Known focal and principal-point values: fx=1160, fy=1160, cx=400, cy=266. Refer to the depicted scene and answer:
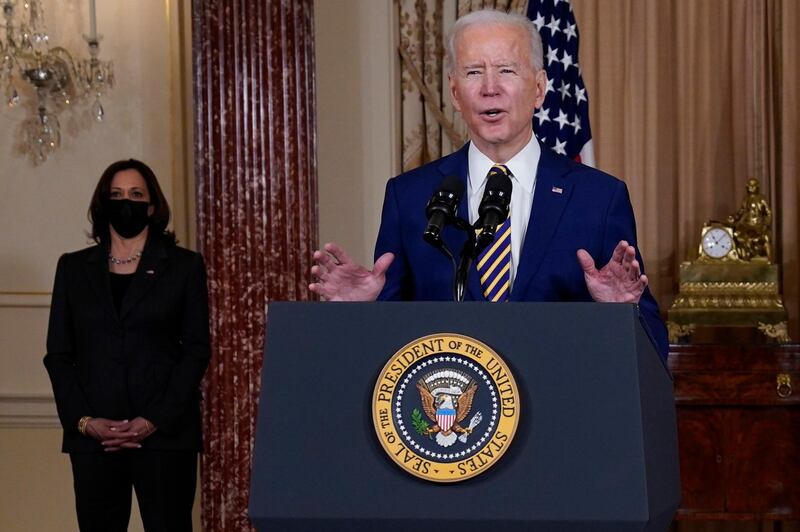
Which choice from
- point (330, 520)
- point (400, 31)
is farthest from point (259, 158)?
point (330, 520)

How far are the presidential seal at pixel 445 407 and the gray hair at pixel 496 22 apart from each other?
1043 millimetres

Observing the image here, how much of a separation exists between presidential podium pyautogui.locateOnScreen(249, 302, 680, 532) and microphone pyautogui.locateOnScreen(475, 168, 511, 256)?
270 mm

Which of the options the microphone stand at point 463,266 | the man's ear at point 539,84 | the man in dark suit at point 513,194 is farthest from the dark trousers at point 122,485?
the microphone stand at point 463,266

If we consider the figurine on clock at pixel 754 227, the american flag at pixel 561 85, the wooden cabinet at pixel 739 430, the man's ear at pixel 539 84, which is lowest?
the wooden cabinet at pixel 739 430

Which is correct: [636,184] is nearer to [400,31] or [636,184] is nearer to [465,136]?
[465,136]

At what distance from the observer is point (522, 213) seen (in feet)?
8.03

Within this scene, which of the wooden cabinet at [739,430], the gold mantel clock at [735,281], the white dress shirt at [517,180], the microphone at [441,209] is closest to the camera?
the microphone at [441,209]

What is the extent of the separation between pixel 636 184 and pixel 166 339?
8.46 ft

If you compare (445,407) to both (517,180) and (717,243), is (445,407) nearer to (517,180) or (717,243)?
(517,180)

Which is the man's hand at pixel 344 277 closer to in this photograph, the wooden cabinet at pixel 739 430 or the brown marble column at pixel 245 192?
the wooden cabinet at pixel 739 430

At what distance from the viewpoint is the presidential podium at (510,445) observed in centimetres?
158

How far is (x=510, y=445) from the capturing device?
5.25ft

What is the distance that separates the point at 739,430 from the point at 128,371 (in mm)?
2599

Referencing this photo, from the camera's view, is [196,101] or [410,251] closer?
[410,251]
